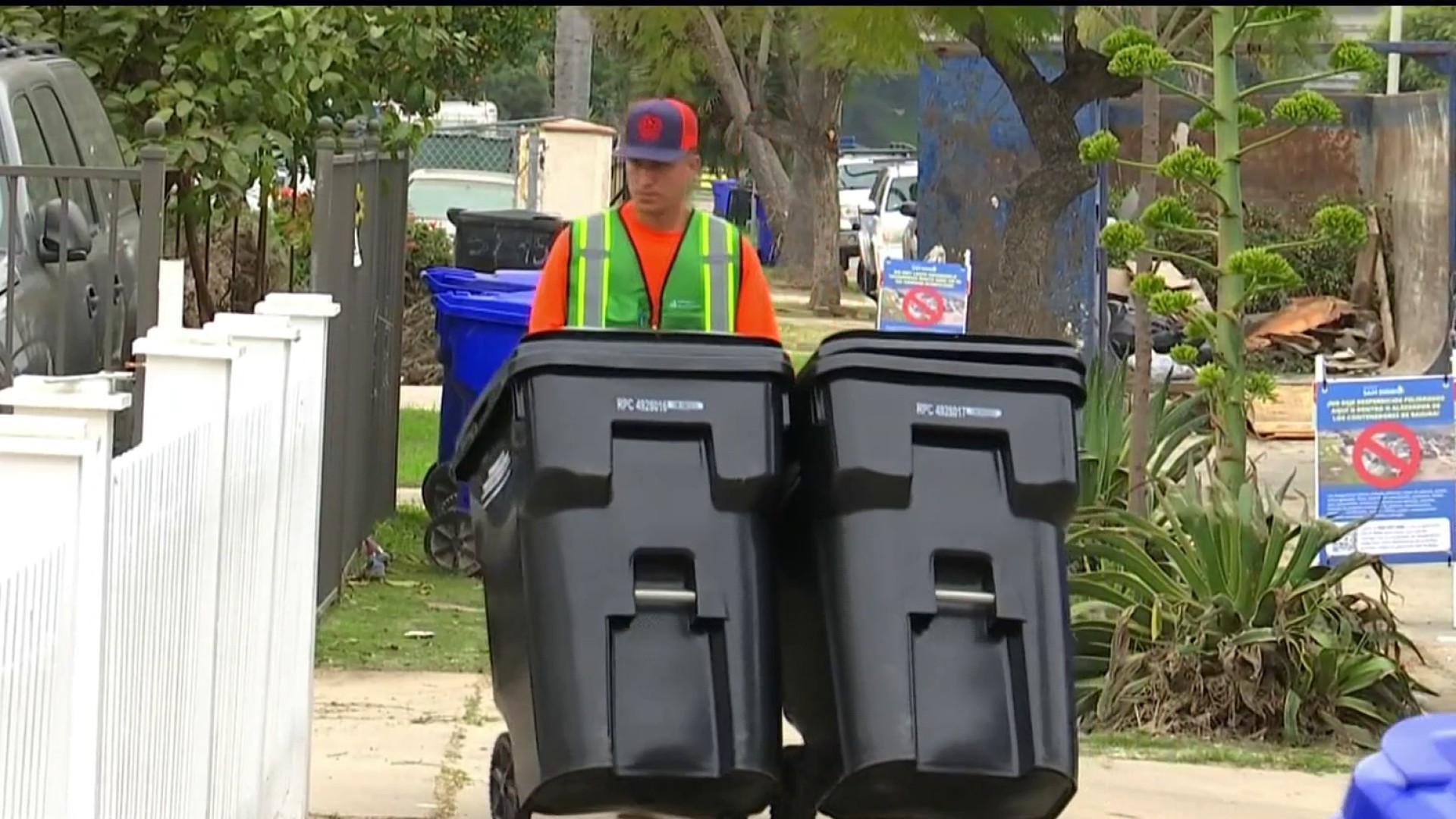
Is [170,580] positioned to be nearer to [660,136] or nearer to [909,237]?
[660,136]

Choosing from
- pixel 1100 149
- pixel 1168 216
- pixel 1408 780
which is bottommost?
pixel 1408 780

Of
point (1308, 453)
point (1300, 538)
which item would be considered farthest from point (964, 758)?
point (1308, 453)

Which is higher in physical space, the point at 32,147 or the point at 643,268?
the point at 32,147

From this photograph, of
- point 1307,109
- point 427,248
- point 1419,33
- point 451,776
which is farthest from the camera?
point 1419,33

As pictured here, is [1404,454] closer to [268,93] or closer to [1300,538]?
[1300,538]

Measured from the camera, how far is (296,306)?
583 centimetres

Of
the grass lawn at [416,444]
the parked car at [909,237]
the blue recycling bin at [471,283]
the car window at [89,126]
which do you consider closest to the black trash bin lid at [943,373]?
the car window at [89,126]

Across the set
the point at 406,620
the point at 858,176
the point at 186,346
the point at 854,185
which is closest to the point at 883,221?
the point at 854,185

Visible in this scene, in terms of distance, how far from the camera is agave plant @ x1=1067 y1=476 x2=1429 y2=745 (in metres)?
7.88

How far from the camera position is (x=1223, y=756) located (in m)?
7.54

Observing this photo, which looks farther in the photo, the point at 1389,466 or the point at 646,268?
the point at 1389,466

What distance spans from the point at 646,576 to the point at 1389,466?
5.57 meters

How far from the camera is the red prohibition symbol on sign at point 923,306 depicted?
467 inches

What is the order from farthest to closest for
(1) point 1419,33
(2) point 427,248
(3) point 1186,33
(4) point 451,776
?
(1) point 1419,33 → (2) point 427,248 → (3) point 1186,33 → (4) point 451,776
